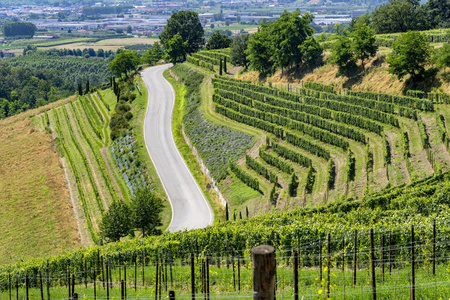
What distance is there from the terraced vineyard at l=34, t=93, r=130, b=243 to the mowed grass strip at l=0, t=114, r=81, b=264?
207 cm

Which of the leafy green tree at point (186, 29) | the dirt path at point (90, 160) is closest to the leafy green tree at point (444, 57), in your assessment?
the dirt path at point (90, 160)

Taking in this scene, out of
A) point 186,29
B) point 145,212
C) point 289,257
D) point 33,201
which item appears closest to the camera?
point 289,257

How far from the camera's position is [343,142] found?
56469 mm

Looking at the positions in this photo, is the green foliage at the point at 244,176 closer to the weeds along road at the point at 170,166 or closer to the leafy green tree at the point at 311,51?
the weeds along road at the point at 170,166

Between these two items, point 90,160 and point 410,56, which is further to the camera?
point 90,160

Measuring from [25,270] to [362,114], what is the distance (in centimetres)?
4185

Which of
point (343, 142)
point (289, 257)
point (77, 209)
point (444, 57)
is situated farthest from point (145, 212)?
point (444, 57)

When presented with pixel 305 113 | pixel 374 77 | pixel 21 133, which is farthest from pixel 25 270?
pixel 21 133

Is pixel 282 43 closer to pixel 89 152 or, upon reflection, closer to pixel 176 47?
pixel 89 152

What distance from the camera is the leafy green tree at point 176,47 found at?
12700 centimetres

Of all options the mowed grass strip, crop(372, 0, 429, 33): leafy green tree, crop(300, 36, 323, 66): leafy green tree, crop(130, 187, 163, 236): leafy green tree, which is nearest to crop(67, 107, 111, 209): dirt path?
the mowed grass strip

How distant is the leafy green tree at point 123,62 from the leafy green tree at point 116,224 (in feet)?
246

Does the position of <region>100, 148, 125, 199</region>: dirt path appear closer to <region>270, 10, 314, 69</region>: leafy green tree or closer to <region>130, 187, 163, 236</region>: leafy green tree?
<region>130, 187, 163, 236</region>: leafy green tree

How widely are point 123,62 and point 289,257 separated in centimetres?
10478
